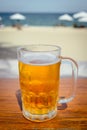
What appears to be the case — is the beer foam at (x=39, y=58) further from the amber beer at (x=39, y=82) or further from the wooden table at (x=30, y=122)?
the wooden table at (x=30, y=122)

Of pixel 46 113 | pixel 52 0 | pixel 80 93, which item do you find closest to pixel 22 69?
pixel 46 113

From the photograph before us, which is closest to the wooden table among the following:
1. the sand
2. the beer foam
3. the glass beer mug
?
the glass beer mug

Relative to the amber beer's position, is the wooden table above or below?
below

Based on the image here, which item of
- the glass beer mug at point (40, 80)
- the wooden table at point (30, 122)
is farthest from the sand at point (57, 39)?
the glass beer mug at point (40, 80)

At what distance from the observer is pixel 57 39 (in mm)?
5492

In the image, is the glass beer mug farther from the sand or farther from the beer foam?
the sand

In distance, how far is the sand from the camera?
206 inches

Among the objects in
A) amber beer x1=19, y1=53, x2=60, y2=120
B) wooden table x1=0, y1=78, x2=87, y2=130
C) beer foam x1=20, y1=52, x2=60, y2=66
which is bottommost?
wooden table x1=0, y1=78, x2=87, y2=130

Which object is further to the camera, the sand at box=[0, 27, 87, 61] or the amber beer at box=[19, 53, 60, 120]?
the sand at box=[0, 27, 87, 61]

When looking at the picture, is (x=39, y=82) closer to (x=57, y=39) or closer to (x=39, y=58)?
(x=39, y=58)

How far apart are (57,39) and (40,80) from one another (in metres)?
4.79

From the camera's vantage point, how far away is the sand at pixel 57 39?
5241mm

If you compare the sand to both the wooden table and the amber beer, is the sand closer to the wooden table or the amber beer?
the wooden table

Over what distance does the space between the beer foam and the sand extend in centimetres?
429
